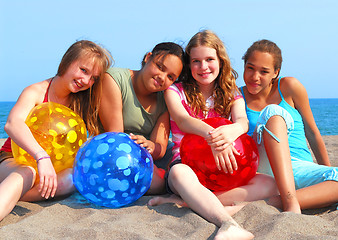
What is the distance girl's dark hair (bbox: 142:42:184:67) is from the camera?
155 inches

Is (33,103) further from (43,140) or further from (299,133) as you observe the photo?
(299,133)

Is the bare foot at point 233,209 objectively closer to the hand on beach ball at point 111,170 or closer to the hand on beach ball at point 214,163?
the hand on beach ball at point 214,163

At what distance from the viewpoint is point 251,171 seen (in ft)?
10.7

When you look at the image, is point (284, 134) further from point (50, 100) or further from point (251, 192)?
point (50, 100)

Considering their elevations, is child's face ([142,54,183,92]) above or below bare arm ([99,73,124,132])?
above

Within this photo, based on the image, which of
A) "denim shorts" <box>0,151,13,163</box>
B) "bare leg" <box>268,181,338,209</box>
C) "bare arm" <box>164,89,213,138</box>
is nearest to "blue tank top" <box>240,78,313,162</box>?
"bare leg" <box>268,181,338,209</box>

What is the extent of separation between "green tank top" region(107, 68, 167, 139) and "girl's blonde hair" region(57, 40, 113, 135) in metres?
0.18

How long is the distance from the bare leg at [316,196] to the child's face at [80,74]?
7.54 ft

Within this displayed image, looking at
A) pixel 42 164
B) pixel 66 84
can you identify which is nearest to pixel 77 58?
pixel 66 84

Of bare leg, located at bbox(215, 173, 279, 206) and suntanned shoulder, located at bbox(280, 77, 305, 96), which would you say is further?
suntanned shoulder, located at bbox(280, 77, 305, 96)

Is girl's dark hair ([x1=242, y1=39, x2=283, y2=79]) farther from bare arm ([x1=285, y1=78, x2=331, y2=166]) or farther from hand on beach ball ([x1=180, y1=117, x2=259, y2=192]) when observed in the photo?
hand on beach ball ([x1=180, y1=117, x2=259, y2=192])

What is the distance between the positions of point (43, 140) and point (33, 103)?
0.54 metres

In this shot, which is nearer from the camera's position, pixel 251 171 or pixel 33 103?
pixel 251 171

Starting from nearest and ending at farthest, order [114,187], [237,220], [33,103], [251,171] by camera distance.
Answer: [237,220], [114,187], [251,171], [33,103]
